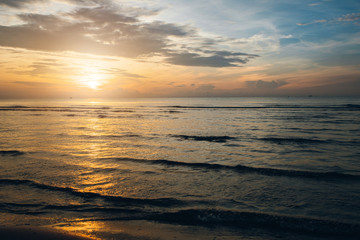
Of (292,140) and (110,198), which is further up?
(292,140)

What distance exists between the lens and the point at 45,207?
260 inches

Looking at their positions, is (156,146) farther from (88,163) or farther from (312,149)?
(312,149)

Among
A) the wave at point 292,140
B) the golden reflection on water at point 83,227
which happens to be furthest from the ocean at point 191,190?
the wave at point 292,140

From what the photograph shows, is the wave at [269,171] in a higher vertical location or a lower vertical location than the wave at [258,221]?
higher

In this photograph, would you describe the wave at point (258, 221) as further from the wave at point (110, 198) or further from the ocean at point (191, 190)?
the wave at point (110, 198)

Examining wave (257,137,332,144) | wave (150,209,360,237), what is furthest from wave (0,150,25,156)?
wave (257,137,332,144)

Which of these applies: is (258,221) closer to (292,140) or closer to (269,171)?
(269,171)

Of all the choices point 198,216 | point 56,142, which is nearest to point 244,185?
point 198,216

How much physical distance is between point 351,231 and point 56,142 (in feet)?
58.4

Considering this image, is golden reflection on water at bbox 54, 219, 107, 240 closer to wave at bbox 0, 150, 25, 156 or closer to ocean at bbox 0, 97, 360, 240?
ocean at bbox 0, 97, 360, 240

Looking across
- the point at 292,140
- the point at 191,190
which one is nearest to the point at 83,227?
the point at 191,190

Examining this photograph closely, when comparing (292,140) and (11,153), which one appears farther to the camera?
(292,140)

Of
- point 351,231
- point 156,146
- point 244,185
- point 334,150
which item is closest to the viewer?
point 351,231

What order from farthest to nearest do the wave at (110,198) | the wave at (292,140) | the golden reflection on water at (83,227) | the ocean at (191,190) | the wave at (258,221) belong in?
the wave at (292,140), the wave at (110,198), the ocean at (191,190), the wave at (258,221), the golden reflection on water at (83,227)
